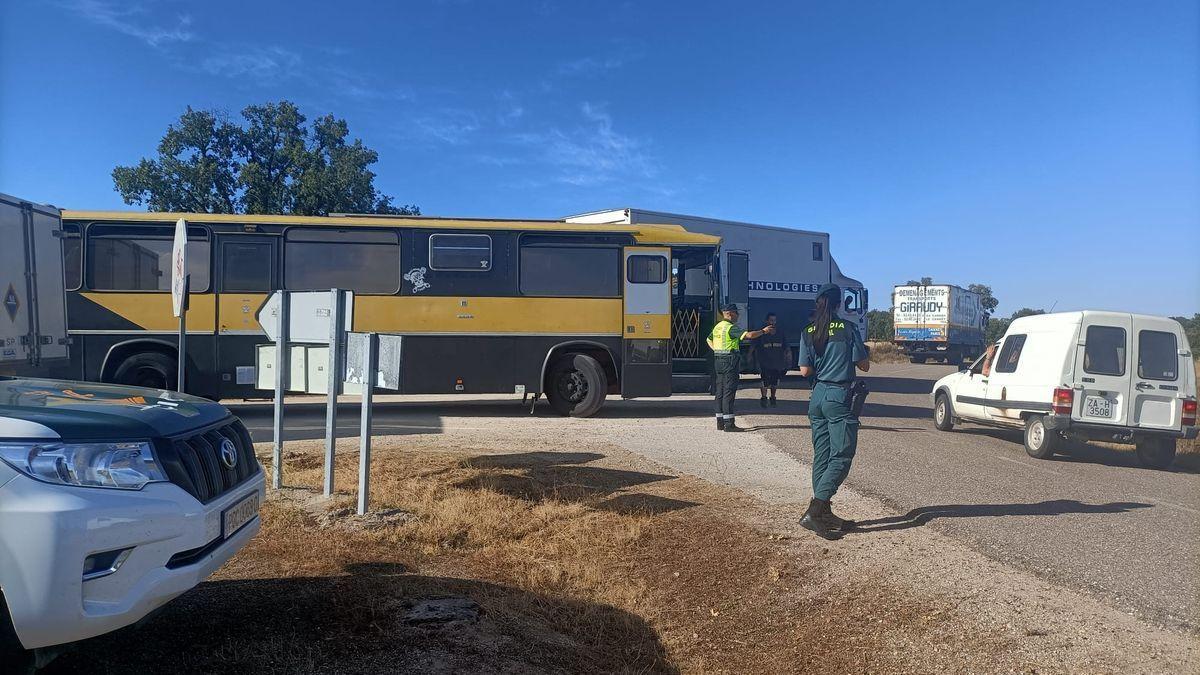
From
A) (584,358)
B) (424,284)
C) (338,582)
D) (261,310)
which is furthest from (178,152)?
(338,582)

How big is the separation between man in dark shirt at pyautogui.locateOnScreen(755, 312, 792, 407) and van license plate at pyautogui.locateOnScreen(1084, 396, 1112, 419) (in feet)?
16.8

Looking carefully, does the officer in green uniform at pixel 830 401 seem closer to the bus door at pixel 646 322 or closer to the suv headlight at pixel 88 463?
the suv headlight at pixel 88 463

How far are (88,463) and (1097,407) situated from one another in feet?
35.3

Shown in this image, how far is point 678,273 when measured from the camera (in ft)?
44.0

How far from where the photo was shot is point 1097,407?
9.58 m

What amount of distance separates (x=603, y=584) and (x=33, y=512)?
3.18 m

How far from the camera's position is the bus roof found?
11.6m

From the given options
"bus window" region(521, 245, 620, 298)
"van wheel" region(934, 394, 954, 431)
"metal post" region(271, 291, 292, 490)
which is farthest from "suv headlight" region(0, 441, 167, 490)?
"van wheel" region(934, 394, 954, 431)

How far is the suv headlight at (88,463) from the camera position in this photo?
2746 millimetres

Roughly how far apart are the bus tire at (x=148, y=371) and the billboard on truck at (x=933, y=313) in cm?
3344

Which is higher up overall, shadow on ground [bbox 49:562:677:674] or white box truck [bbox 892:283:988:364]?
white box truck [bbox 892:283:988:364]

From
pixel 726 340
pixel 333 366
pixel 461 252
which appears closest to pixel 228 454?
pixel 333 366

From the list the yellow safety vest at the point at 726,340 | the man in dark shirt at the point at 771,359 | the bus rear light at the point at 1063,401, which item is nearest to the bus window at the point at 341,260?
the yellow safety vest at the point at 726,340

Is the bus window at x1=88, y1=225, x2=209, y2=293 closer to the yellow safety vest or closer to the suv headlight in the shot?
the yellow safety vest
